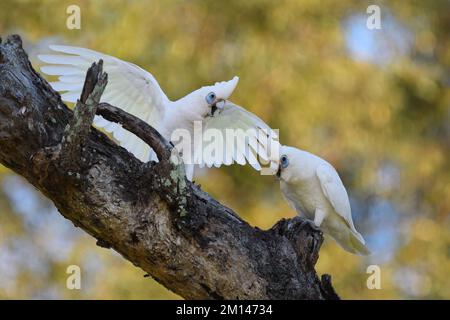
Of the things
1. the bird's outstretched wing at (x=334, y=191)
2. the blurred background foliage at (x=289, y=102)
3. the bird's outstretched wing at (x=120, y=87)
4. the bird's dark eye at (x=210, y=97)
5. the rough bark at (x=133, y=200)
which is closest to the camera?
the rough bark at (x=133, y=200)

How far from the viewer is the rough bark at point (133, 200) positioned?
7.81ft

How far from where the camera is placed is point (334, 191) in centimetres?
362

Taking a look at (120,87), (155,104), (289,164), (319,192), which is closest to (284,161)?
(289,164)

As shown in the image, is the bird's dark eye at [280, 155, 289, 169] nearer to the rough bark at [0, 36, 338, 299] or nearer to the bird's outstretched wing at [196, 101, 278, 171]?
the bird's outstretched wing at [196, 101, 278, 171]

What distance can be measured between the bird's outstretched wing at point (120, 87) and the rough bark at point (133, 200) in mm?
910

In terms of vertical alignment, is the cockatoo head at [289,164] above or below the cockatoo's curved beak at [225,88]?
below

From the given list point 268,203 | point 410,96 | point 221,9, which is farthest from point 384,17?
point 268,203

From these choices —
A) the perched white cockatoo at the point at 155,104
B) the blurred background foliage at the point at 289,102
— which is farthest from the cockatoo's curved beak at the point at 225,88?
the blurred background foliage at the point at 289,102

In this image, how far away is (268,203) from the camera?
7379 mm

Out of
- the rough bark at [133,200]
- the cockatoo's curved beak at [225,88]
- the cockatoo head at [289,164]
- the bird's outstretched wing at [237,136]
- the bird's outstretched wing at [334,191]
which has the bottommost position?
the rough bark at [133,200]

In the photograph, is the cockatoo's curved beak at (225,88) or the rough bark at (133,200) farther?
the cockatoo's curved beak at (225,88)

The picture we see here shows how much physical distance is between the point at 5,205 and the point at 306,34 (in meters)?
3.23

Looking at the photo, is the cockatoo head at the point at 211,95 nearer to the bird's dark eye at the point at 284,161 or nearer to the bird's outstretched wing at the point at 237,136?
the bird's outstretched wing at the point at 237,136
